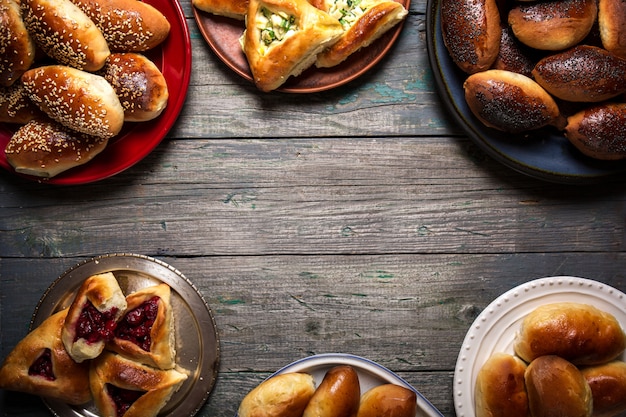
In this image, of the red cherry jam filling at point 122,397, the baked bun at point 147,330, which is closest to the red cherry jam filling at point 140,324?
the baked bun at point 147,330

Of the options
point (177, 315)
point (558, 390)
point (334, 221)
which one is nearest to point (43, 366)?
point (177, 315)

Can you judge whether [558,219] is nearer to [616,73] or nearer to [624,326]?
[624,326]

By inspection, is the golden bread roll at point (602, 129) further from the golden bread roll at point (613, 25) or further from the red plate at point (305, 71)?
the red plate at point (305, 71)

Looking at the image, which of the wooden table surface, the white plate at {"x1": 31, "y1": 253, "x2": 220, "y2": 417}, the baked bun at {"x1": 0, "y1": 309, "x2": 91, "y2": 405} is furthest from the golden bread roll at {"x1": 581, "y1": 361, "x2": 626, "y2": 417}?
the baked bun at {"x1": 0, "y1": 309, "x2": 91, "y2": 405}

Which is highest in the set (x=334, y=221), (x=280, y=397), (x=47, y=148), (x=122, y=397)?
(x=47, y=148)

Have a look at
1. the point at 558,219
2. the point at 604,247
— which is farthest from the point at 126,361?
the point at 604,247

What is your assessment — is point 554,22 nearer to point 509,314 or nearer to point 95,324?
point 509,314

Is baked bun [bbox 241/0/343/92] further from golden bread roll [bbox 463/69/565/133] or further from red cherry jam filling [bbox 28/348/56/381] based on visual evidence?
red cherry jam filling [bbox 28/348/56/381]
